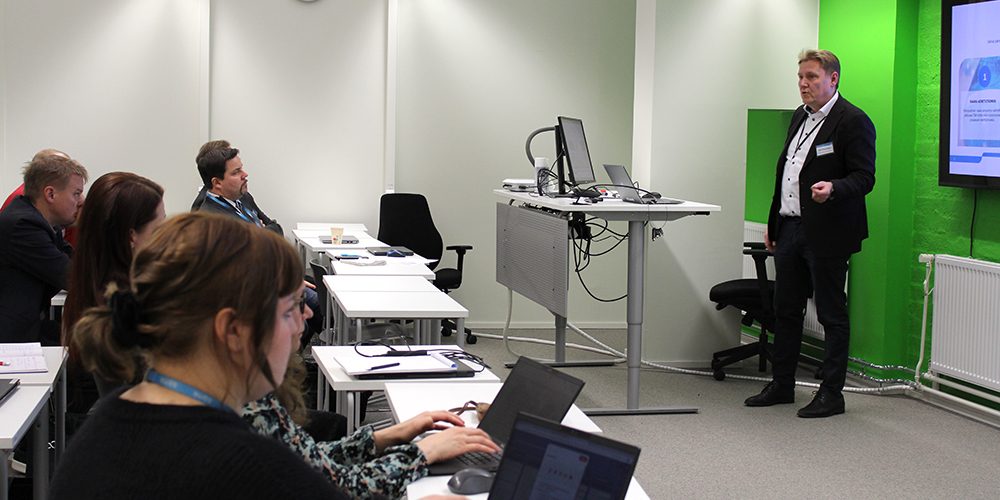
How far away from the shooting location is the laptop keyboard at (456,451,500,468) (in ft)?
6.82

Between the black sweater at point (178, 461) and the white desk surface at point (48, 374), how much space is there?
1795 mm

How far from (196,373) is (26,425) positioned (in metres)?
1.45

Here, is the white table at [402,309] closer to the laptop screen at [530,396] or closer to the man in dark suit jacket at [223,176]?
the man in dark suit jacket at [223,176]

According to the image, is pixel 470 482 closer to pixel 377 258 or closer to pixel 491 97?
pixel 377 258

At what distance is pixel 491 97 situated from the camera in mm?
7938

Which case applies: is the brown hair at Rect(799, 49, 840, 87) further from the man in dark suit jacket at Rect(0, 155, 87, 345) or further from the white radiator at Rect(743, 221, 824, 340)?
the man in dark suit jacket at Rect(0, 155, 87, 345)

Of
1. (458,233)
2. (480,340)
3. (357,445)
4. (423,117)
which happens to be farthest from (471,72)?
(357,445)

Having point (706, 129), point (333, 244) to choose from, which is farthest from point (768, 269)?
point (333, 244)

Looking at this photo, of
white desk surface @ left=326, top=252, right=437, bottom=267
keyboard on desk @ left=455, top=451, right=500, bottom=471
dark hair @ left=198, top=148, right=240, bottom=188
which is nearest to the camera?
keyboard on desk @ left=455, top=451, right=500, bottom=471

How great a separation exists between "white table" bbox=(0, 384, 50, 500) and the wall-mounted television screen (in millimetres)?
4396

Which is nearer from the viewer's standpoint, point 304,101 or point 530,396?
point 530,396

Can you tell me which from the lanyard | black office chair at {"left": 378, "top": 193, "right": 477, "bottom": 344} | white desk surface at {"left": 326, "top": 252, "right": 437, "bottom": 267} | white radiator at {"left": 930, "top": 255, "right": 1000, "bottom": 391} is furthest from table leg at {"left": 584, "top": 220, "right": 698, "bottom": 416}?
black office chair at {"left": 378, "top": 193, "right": 477, "bottom": 344}

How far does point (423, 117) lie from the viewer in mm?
7871

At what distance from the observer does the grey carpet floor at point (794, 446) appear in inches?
165
